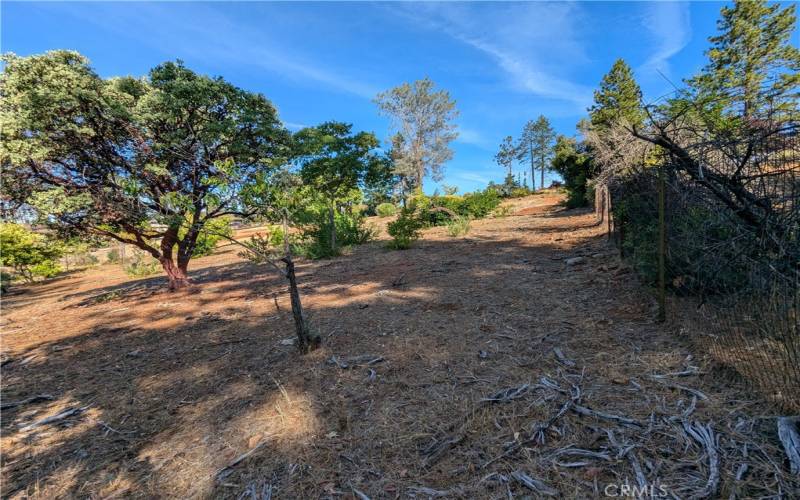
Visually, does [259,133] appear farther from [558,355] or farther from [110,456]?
[558,355]

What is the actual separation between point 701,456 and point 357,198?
1116 centimetres

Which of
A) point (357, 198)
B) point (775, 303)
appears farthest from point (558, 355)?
point (357, 198)

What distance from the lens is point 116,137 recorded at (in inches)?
223

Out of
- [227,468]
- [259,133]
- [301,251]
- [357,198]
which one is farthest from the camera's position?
[357,198]

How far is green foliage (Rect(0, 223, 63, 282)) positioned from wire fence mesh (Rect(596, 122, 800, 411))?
16982mm

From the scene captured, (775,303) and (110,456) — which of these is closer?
(775,303)

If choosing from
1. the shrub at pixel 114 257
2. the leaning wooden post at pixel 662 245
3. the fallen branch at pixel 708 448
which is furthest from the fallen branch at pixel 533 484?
the shrub at pixel 114 257

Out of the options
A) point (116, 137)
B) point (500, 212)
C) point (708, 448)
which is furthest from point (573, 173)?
point (116, 137)

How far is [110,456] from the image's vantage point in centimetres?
207

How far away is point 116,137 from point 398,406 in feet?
22.4

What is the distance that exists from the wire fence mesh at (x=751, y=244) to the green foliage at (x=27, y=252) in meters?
17.0

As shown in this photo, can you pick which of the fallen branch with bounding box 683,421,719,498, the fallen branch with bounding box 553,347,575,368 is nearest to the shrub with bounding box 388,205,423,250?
the fallen branch with bounding box 553,347,575,368

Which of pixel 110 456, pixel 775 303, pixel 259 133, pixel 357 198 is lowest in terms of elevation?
pixel 110 456

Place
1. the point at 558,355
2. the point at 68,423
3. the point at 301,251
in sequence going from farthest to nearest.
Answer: the point at 301,251
the point at 558,355
the point at 68,423
